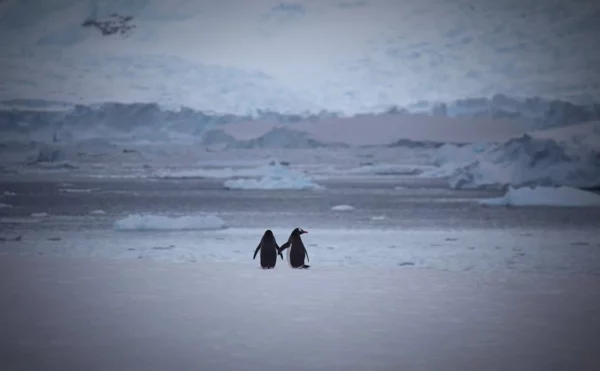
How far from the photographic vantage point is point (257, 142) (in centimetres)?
4150

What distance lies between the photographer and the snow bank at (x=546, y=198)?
72.3ft

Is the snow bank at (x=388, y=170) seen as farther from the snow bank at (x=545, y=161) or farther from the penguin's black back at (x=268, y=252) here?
the penguin's black back at (x=268, y=252)

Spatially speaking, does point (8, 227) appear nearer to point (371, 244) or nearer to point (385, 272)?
point (371, 244)

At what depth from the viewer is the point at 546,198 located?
72.4 feet

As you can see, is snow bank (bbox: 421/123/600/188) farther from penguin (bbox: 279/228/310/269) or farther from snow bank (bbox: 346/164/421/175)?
snow bank (bbox: 346/164/421/175)

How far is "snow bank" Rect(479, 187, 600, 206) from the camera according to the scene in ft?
72.3

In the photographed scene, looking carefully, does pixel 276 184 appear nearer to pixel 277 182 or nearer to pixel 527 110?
pixel 277 182

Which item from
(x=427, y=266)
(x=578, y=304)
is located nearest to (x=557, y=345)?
(x=578, y=304)

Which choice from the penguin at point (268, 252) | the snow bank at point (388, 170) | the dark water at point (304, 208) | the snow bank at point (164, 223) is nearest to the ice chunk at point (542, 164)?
the dark water at point (304, 208)

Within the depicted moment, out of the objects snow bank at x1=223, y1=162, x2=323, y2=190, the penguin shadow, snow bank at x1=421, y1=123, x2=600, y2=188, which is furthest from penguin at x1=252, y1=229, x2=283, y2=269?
snow bank at x1=223, y1=162, x2=323, y2=190

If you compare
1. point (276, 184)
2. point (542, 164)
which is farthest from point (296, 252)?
point (276, 184)

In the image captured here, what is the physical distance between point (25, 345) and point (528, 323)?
2912 millimetres

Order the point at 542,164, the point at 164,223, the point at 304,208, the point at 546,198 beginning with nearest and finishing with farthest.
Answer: the point at 164,223
the point at 546,198
the point at 304,208
the point at 542,164

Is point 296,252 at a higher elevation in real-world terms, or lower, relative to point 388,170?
lower
